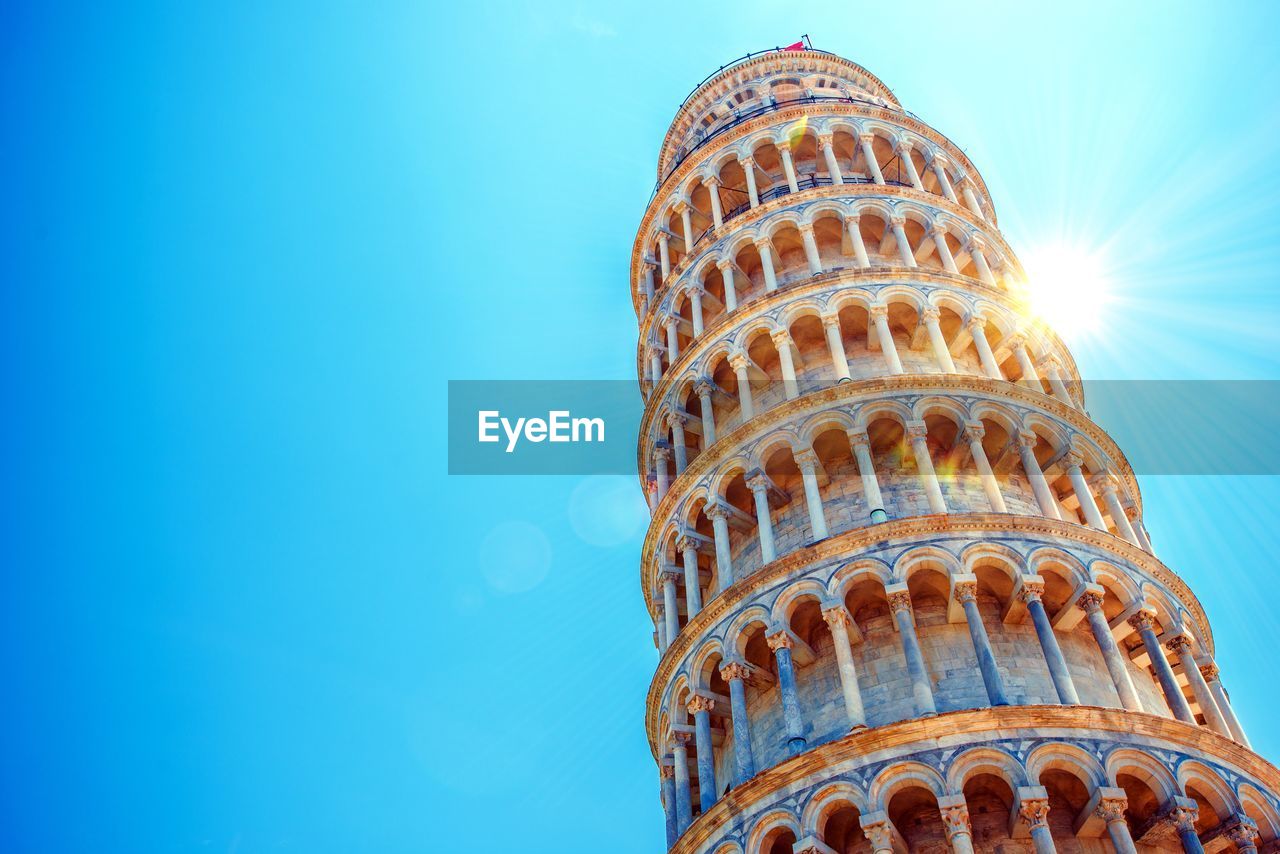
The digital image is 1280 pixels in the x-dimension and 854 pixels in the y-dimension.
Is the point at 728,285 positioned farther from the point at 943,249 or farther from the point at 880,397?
the point at 880,397

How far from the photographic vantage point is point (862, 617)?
855 inches

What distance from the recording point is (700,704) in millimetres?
22031

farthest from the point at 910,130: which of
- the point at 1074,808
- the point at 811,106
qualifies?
the point at 1074,808

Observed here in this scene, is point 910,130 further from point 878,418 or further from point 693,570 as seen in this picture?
point 693,570

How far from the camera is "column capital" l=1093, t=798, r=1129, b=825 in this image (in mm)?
17109

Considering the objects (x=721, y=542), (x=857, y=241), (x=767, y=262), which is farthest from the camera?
(x=767, y=262)

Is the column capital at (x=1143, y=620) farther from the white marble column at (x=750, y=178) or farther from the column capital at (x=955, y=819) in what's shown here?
the white marble column at (x=750, y=178)

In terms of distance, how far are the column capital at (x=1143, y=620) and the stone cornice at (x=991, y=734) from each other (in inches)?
110

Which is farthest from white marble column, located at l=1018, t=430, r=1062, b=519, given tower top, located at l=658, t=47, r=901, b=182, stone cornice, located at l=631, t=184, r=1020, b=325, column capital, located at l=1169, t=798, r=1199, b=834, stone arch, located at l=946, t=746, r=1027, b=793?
tower top, located at l=658, t=47, r=901, b=182

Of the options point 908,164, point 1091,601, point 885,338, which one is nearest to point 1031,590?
point 1091,601

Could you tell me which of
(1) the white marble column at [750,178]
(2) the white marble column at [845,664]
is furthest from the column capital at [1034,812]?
(1) the white marble column at [750,178]

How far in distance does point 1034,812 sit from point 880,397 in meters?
9.57

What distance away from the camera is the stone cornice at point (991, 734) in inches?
714

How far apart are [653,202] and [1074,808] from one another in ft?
74.4
